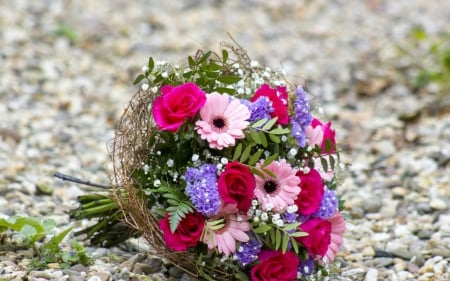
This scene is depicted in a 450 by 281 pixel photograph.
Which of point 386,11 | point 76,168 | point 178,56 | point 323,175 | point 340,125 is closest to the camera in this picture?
point 323,175

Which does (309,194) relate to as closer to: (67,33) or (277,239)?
(277,239)

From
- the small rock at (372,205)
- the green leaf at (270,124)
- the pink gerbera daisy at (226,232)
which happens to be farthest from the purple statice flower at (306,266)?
the small rock at (372,205)

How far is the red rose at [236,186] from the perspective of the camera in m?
2.42

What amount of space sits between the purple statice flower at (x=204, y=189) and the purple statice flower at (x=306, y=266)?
40 centimetres

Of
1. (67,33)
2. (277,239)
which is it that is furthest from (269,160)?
(67,33)

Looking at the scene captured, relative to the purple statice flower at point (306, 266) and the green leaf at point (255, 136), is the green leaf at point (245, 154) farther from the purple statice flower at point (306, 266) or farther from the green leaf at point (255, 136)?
the purple statice flower at point (306, 266)

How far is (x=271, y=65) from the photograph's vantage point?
6176 mm

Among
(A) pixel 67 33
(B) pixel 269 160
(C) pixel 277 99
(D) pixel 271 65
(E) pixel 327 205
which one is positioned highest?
(A) pixel 67 33

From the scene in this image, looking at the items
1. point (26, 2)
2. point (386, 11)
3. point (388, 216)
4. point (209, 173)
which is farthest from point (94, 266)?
point (386, 11)

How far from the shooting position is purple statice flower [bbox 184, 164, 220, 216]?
7.92ft

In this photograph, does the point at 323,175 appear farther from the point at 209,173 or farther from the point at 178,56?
the point at 178,56

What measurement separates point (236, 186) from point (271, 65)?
384cm

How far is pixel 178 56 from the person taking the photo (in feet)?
20.3

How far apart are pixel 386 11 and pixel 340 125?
2.88 m
